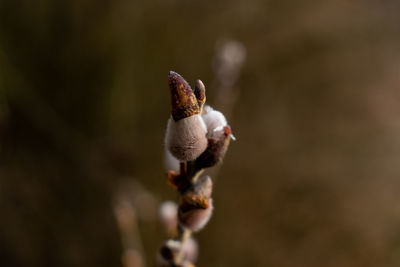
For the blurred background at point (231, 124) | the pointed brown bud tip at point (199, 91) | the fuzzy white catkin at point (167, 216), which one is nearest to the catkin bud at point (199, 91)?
the pointed brown bud tip at point (199, 91)

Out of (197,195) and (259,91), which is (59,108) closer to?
(259,91)

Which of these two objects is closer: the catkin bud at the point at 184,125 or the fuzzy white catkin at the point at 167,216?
the catkin bud at the point at 184,125

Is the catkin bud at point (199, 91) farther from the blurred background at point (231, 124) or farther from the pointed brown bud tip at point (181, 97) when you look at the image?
the blurred background at point (231, 124)

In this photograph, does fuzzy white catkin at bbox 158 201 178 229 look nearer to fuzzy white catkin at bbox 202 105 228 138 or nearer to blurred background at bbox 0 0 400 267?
fuzzy white catkin at bbox 202 105 228 138

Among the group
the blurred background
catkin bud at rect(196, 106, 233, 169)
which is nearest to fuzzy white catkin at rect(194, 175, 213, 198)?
catkin bud at rect(196, 106, 233, 169)

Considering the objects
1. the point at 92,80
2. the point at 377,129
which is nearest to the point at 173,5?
the point at 92,80
